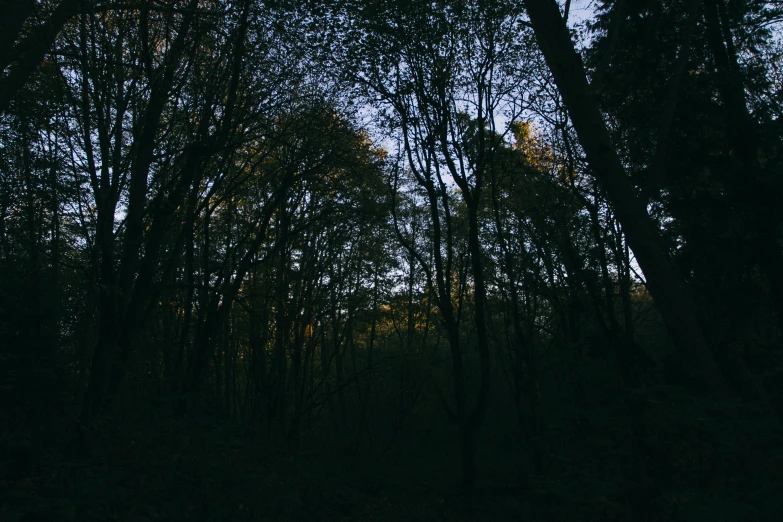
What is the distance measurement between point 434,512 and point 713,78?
10409 millimetres

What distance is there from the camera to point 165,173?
945 centimetres

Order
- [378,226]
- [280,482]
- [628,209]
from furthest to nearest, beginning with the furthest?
[378,226]
[280,482]
[628,209]

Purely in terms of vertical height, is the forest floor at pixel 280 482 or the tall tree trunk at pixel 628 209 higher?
the tall tree trunk at pixel 628 209

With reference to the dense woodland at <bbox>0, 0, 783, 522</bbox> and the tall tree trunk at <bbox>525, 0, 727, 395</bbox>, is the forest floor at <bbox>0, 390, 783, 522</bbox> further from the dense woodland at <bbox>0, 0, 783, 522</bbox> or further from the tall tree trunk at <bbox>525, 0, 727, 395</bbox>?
the tall tree trunk at <bbox>525, 0, 727, 395</bbox>

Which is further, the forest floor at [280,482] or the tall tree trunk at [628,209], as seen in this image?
the tall tree trunk at [628,209]

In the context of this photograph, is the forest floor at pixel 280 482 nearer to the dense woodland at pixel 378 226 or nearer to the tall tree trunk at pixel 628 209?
the dense woodland at pixel 378 226

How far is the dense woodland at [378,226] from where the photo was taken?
5035mm

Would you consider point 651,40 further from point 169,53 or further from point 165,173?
point 165,173

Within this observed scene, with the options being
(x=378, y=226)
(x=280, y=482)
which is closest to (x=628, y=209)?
(x=280, y=482)

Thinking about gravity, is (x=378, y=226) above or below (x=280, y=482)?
above

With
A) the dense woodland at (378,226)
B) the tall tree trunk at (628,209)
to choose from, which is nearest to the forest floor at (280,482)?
the dense woodland at (378,226)

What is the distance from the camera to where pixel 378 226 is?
64.2 feet

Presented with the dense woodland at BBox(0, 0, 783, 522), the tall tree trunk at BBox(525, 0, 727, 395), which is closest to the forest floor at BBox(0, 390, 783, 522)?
the dense woodland at BBox(0, 0, 783, 522)

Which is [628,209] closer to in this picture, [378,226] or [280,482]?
[280,482]
